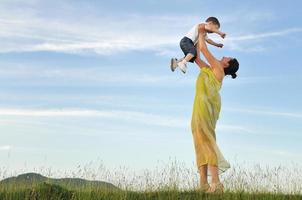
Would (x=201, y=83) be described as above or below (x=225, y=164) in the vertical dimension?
above

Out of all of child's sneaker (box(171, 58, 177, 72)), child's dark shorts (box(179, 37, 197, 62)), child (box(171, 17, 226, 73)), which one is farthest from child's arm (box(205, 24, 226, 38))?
child's sneaker (box(171, 58, 177, 72))

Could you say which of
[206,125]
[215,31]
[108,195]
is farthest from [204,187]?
[215,31]

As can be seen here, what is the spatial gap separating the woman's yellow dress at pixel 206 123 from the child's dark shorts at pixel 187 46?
54cm

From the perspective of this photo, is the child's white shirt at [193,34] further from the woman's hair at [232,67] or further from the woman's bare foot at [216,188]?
the woman's bare foot at [216,188]

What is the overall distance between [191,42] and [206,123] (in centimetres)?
188

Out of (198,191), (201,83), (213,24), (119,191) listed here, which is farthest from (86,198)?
(213,24)

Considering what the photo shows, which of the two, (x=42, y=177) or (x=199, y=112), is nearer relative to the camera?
(x=199, y=112)

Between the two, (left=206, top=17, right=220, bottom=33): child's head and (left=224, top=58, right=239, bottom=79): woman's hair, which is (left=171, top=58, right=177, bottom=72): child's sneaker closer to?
(left=206, top=17, right=220, bottom=33): child's head

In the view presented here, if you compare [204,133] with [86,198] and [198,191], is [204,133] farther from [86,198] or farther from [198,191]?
[86,198]

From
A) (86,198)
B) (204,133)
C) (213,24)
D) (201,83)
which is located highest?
(213,24)

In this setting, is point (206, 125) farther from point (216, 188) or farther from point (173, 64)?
point (173, 64)

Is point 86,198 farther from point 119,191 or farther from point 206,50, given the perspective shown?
point 206,50

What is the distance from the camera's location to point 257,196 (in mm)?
16406

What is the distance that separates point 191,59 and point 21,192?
4.97 metres
